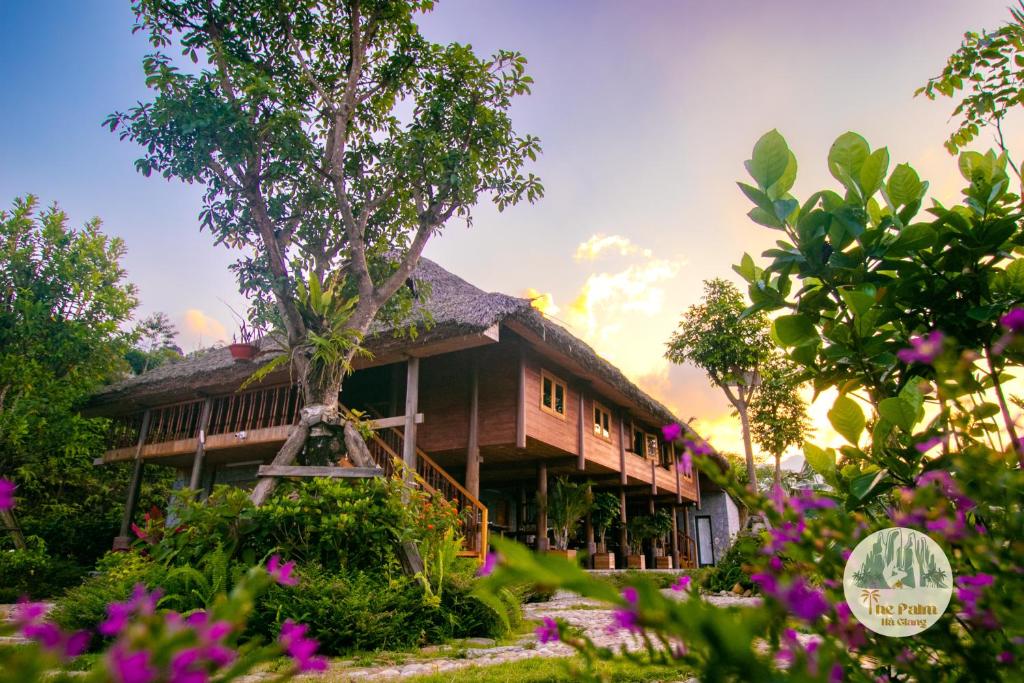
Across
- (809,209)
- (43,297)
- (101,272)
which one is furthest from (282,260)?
(101,272)

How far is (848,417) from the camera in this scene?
3.74ft

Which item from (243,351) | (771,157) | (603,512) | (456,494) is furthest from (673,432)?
(603,512)

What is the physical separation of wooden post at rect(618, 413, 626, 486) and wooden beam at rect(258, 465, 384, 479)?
8874 mm

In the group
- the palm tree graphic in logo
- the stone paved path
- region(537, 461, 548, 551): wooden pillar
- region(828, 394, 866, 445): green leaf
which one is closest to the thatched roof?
region(537, 461, 548, 551): wooden pillar

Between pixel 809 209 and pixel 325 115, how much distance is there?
346 inches

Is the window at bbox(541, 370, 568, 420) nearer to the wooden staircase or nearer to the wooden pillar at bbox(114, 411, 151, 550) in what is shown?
the wooden staircase

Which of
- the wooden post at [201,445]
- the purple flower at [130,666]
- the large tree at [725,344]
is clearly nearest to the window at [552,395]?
the wooden post at [201,445]

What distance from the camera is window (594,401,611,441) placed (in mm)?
13750

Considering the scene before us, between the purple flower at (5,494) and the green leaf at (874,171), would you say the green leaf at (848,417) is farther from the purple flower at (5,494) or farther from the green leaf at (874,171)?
the purple flower at (5,494)

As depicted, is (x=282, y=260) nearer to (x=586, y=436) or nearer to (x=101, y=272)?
(x=586, y=436)

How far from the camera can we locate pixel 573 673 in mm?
580

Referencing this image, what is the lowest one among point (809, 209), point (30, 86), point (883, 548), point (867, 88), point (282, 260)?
point (883, 548)

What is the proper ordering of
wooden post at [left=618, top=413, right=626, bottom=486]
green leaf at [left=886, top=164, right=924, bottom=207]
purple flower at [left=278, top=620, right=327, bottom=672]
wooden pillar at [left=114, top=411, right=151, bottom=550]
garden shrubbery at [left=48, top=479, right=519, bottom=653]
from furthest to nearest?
1. wooden post at [left=618, top=413, right=626, bottom=486]
2. wooden pillar at [left=114, top=411, right=151, bottom=550]
3. garden shrubbery at [left=48, top=479, right=519, bottom=653]
4. green leaf at [left=886, top=164, right=924, bottom=207]
5. purple flower at [left=278, top=620, right=327, bottom=672]

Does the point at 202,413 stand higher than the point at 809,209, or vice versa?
the point at 202,413
